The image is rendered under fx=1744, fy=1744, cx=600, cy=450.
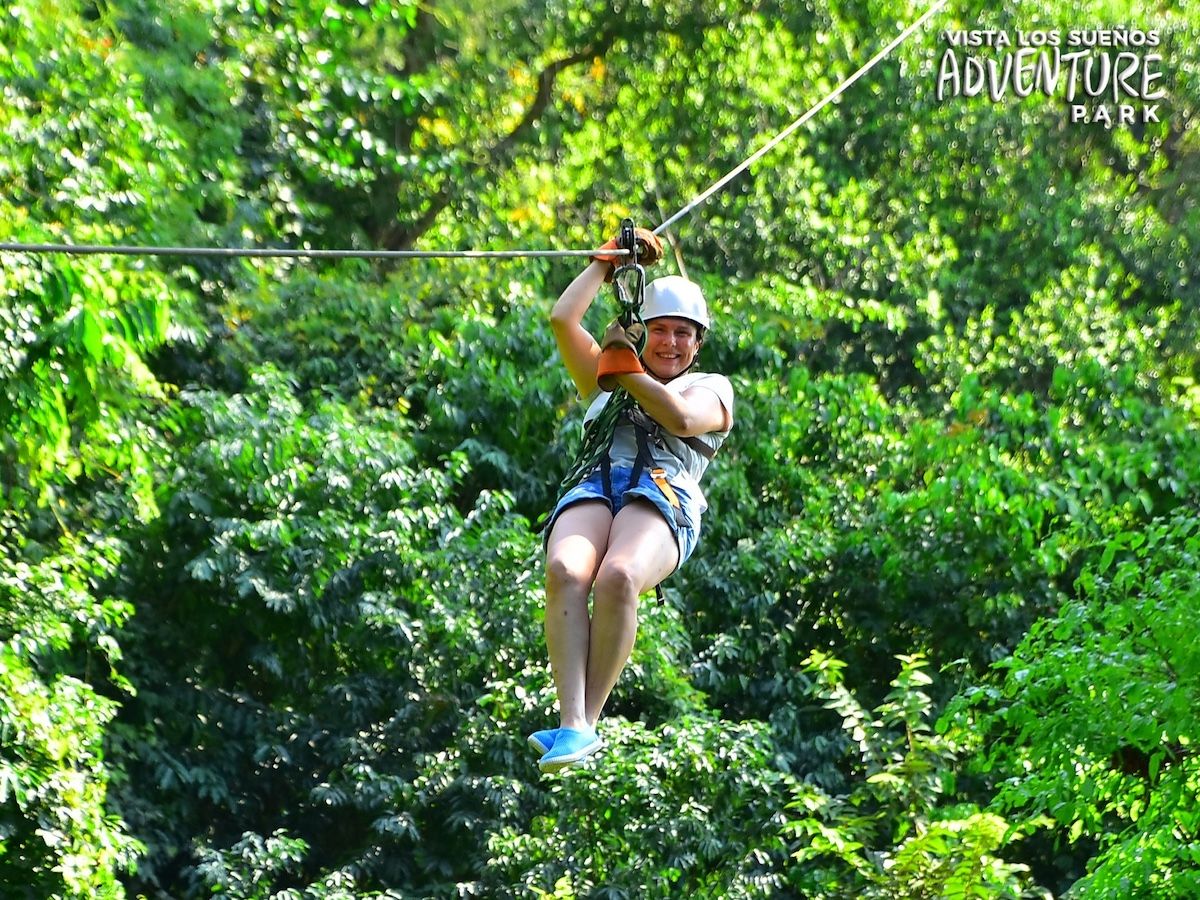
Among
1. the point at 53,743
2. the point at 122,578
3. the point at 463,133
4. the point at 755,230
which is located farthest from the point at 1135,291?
the point at 53,743

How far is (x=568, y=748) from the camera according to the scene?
9.37 feet

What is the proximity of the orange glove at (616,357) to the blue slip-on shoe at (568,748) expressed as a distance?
0.62 meters

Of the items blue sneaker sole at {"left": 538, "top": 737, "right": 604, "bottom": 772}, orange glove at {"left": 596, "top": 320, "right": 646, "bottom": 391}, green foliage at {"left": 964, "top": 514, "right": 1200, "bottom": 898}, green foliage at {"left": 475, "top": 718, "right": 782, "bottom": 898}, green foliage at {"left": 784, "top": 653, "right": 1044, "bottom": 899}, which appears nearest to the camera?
blue sneaker sole at {"left": 538, "top": 737, "right": 604, "bottom": 772}

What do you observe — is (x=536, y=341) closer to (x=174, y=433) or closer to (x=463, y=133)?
(x=174, y=433)

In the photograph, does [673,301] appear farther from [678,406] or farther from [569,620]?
[569,620]

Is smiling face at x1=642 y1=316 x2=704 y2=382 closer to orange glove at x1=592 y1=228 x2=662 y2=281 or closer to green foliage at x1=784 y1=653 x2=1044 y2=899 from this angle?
orange glove at x1=592 y1=228 x2=662 y2=281

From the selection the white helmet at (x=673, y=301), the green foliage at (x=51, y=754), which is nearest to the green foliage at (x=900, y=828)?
the green foliage at (x=51, y=754)

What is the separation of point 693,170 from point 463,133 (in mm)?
1592

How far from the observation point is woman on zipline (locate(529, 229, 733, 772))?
2979 millimetres

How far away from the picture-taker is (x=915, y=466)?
9.13 metres

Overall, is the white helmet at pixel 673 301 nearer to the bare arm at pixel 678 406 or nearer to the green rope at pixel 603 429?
the green rope at pixel 603 429

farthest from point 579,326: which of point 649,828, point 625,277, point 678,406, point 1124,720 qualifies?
point 649,828

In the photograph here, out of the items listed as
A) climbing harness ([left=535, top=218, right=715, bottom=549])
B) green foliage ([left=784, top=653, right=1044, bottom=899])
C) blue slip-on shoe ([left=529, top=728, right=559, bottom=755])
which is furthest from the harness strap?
green foliage ([left=784, top=653, right=1044, bottom=899])

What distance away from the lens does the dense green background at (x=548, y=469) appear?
250 inches
